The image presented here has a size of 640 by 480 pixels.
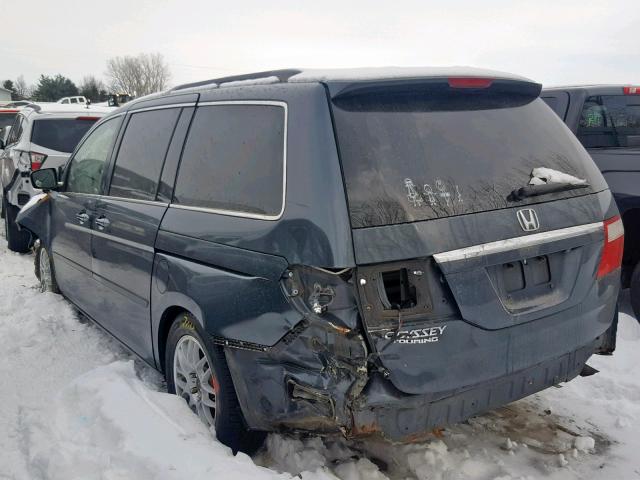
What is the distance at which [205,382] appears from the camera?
9.46ft

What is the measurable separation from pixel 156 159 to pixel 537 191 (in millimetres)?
2107

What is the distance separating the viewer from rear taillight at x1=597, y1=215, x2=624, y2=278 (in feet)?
9.23

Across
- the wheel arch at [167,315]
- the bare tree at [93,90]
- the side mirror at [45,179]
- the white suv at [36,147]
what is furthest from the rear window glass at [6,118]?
the bare tree at [93,90]

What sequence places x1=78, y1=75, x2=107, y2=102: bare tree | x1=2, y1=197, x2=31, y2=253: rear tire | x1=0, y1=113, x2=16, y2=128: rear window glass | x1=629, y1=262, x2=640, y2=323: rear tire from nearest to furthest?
1. x1=629, y1=262, x2=640, y2=323: rear tire
2. x1=2, y1=197, x2=31, y2=253: rear tire
3. x1=0, y1=113, x2=16, y2=128: rear window glass
4. x1=78, y1=75, x2=107, y2=102: bare tree

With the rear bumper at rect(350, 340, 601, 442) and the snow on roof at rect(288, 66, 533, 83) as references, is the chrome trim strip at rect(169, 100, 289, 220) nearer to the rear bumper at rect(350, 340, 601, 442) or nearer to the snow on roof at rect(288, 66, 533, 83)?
the snow on roof at rect(288, 66, 533, 83)

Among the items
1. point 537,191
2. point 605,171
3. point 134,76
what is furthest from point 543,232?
point 134,76

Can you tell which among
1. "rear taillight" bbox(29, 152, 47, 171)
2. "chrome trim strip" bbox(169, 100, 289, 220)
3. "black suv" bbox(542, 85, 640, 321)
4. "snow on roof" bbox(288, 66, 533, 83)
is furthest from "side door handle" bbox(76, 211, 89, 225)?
"black suv" bbox(542, 85, 640, 321)

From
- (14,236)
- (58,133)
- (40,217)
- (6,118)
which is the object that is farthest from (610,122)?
(6,118)

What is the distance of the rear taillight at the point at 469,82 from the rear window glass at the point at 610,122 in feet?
10.4

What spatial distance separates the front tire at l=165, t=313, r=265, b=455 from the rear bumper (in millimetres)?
754

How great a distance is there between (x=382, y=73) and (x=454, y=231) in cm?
77

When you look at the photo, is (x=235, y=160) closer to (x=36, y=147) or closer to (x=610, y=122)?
(x=610, y=122)

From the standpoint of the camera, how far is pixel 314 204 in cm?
222

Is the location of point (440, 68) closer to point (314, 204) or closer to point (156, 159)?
point (314, 204)
